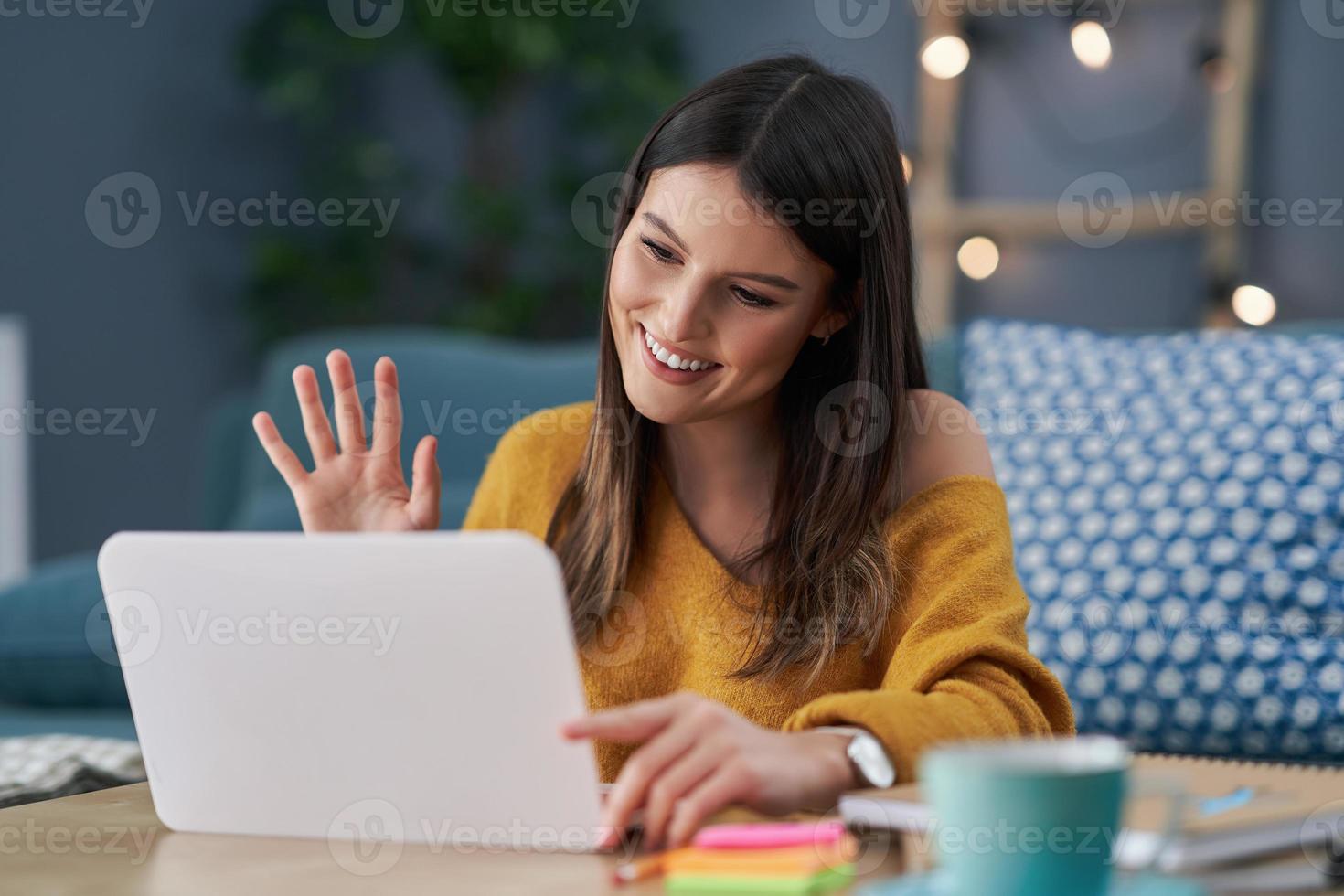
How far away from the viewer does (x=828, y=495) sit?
4.08 ft

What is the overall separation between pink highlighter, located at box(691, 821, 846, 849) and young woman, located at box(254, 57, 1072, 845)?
0.31 m

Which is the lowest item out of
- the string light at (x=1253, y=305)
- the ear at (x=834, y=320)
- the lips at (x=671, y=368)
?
the string light at (x=1253, y=305)

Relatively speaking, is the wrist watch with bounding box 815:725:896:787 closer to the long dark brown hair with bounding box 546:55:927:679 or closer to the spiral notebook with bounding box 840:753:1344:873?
the spiral notebook with bounding box 840:753:1344:873

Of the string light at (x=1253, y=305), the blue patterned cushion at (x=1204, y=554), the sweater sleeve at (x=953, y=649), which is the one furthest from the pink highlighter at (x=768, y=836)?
the string light at (x=1253, y=305)

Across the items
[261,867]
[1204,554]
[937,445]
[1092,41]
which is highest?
[1092,41]

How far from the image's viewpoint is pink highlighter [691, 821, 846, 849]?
0.69 metres

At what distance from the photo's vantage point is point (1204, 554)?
5.45 ft

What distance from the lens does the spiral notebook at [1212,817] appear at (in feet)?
2.10

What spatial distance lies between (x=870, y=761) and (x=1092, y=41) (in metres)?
2.34

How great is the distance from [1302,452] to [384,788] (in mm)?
1279

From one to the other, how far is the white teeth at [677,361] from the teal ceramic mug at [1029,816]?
2.10 feet

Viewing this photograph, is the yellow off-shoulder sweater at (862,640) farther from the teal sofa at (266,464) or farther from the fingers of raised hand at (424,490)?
the teal sofa at (266,464)

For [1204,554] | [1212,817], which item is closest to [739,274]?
[1212,817]

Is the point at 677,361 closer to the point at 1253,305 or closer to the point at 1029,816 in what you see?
the point at 1029,816
